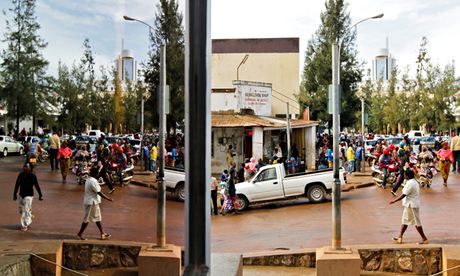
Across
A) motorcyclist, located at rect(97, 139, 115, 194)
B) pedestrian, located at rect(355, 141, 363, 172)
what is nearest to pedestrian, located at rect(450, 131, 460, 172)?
pedestrian, located at rect(355, 141, 363, 172)

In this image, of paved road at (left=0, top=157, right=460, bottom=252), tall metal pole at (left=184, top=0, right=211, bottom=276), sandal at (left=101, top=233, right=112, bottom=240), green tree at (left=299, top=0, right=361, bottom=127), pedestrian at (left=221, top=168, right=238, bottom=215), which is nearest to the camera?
tall metal pole at (left=184, top=0, right=211, bottom=276)

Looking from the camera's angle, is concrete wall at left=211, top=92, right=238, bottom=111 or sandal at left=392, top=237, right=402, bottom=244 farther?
concrete wall at left=211, top=92, right=238, bottom=111

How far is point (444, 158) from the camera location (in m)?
4.84

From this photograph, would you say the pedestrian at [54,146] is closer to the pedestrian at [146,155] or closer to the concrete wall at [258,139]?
the pedestrian at [146,155]

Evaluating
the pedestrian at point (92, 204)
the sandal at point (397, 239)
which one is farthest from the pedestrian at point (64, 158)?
the sandal at point (397, 239)

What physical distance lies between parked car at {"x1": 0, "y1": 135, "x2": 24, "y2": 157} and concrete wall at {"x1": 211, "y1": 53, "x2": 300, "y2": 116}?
6.38ft

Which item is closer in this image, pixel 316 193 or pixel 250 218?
pixel 316 193

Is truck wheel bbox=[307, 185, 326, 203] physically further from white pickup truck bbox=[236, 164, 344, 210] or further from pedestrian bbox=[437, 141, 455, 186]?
pedestrian bbox=[437, 141, 455, 186]

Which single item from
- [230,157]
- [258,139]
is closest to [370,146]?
[258,139]

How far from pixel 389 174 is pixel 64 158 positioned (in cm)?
288

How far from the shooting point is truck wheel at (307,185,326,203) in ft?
16.9

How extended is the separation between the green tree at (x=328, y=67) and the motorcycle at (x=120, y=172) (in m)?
1.64

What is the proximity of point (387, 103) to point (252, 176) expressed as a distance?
2229 millimetres

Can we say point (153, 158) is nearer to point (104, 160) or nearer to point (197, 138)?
point (104, 160)
